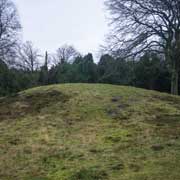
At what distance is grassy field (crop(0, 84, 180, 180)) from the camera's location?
340 inches

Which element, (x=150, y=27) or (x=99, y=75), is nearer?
(x=150, y=27)

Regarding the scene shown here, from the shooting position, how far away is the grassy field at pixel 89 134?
863 cm

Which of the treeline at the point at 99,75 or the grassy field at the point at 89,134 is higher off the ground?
the treeline at the point at 99,75

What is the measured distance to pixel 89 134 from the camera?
37.0ft

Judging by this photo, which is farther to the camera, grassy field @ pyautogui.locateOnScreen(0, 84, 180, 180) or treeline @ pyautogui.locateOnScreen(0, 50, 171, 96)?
treeline @ pyautogui.locateOnScreen(0, 50, 171, 96)

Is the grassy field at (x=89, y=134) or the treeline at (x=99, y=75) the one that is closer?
the grassy field at (x=89, y=134)

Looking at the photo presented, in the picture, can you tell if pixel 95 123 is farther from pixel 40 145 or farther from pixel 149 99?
pixel 149 99

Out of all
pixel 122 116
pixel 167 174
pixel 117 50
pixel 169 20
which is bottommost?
pixel 167 174

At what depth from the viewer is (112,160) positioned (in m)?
9.09

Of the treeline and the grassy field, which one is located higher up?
the treeline

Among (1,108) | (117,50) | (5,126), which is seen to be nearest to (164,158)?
(5,126)

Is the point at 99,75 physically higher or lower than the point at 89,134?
higher

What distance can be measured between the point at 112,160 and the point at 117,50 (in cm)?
1038

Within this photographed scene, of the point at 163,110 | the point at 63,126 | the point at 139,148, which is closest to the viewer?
the point at 139,148
